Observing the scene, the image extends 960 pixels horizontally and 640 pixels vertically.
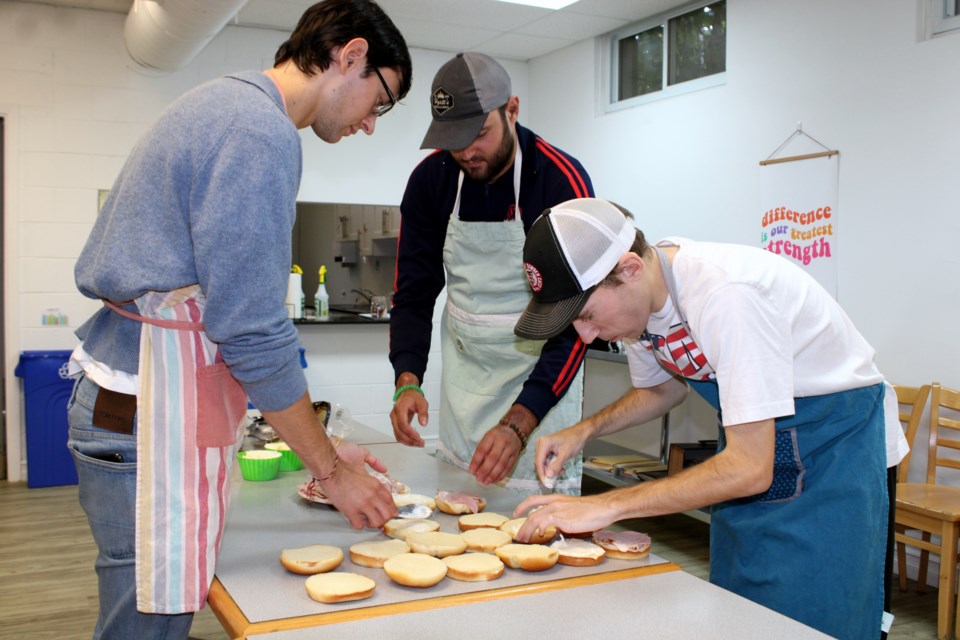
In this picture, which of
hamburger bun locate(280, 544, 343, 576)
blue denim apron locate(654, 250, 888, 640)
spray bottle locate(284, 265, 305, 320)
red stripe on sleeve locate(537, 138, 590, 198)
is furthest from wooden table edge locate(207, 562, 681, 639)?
spray bottle locate(284, 265, 305, 320)

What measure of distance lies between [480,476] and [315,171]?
167 inches

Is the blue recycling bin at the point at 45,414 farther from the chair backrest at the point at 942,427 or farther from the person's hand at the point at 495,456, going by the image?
the chair backrest at the point at 942,427

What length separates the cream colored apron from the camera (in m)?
2.19

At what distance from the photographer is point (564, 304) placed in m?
1.46

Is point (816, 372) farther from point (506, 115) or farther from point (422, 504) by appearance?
point (506, 115)

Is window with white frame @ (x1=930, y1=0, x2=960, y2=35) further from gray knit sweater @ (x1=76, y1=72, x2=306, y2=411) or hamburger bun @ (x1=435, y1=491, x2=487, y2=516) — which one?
gray knit sweater @ (x1=76, y1=72, x2=306, y2=411)

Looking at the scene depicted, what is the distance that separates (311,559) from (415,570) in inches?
7.1

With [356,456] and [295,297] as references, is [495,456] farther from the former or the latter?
[295,297]

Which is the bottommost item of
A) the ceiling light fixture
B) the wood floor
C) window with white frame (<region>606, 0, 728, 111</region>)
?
the wood floor

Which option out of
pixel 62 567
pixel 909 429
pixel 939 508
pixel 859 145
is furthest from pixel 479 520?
pixel 859 145

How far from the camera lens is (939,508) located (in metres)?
3.11

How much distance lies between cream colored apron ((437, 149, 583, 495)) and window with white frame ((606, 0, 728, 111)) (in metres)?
3.01

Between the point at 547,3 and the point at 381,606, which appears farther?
the point at 547,3

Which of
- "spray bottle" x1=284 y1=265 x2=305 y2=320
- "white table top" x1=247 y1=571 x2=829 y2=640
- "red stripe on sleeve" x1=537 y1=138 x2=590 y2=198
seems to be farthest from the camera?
"spray bottle" x1=284 y1=265 x2=305 y2=320
